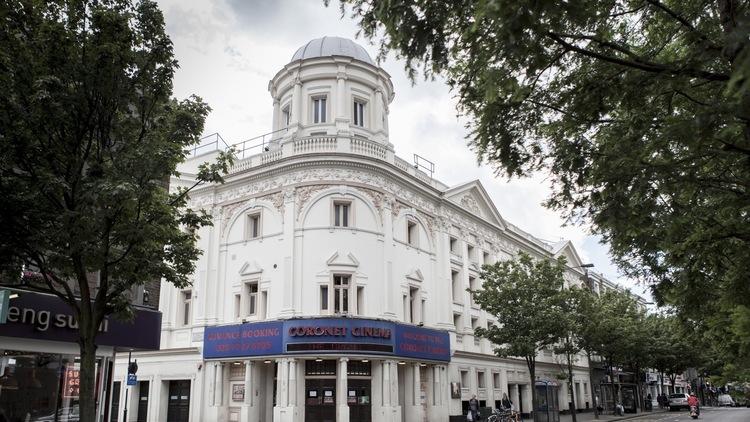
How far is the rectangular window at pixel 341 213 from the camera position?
30.0 m

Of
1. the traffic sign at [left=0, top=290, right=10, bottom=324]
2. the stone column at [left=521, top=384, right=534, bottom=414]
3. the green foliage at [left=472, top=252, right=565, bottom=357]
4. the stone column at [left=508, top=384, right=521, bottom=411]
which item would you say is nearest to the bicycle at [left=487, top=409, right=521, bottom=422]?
the green foliage at [left=472, top=252, right=565, bottom=357]

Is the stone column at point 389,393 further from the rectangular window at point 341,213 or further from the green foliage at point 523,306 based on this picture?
the rectangular window at point 341,213

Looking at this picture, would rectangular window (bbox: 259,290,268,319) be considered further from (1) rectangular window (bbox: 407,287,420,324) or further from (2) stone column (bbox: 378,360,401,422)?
(1) rectangular window (bbox: 407,287,420,324)

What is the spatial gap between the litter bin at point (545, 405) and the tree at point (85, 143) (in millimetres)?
26933

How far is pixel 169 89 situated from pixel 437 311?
81.4 feet

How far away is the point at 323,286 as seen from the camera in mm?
28828

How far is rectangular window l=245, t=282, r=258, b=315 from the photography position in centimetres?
3090

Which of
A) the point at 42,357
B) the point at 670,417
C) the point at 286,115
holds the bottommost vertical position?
the point at 670,417

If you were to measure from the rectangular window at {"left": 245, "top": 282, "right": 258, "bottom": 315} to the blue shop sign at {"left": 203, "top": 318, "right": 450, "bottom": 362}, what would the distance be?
4.21ft

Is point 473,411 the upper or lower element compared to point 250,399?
lower

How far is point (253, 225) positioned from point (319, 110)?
784cm

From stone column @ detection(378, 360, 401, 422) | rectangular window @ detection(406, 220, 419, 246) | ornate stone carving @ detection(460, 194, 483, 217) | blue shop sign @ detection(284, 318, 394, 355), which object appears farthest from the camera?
ornate stone carving @ detection(460, 194, 483, 217)

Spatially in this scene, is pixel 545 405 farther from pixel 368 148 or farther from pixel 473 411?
pixel 368 148

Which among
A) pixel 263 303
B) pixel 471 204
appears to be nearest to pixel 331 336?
pixel 263 303
